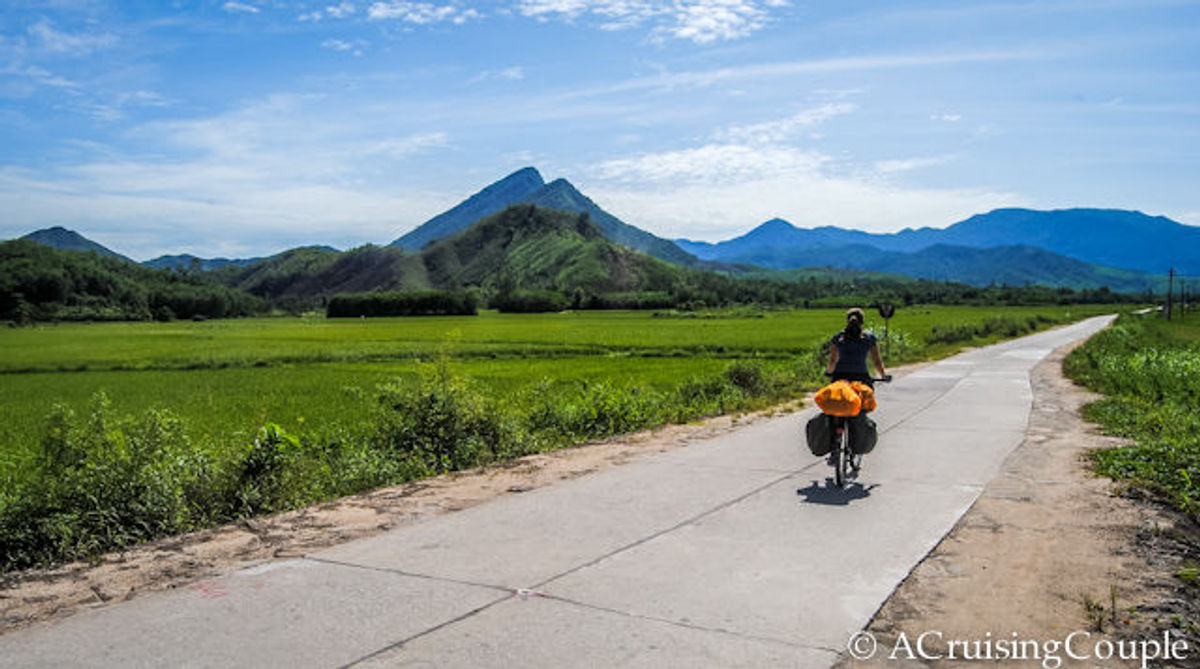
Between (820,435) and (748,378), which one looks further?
(748,378)

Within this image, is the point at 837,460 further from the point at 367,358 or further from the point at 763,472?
the point at 367,358

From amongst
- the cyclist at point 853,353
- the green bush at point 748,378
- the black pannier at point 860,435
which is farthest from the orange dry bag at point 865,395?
the green bush at point 748,378

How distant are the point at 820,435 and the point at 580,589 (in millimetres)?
4287

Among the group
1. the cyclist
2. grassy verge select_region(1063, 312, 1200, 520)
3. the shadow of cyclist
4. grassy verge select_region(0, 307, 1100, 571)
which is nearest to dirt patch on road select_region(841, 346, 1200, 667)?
grassy verge select_region(1063, 312, 1200, 520)

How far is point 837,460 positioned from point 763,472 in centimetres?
110

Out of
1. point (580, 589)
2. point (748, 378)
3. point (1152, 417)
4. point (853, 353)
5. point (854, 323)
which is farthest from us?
point (748, 378)

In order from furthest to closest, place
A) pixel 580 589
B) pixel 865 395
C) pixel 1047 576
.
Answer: pixel 865 395
pixel 1047 576
pixel 580 589

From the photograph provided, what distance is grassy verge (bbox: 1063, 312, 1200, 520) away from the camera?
8.70 meters

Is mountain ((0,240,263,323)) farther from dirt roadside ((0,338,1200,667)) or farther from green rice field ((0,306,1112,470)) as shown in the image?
dirt roadside ((0,338,1200,667))

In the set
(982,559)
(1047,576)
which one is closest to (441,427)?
(982,559)

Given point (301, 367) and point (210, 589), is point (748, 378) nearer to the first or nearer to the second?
point (210, 589)

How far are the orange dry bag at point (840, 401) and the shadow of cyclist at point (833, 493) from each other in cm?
77

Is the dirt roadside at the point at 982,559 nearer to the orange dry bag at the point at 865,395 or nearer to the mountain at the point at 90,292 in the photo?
the orange dry bag at the point at 865,395

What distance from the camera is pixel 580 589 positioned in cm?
542
